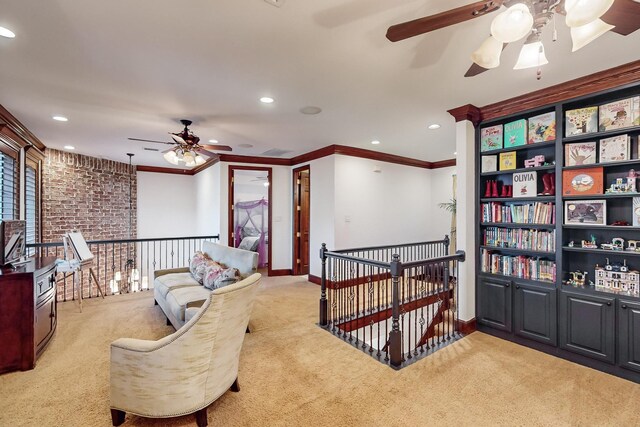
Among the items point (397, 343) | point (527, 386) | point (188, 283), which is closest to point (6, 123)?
point (188, 283)

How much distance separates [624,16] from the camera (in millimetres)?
1381

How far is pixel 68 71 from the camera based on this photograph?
2570 millimetres

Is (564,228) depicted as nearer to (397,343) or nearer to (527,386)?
(527,386)

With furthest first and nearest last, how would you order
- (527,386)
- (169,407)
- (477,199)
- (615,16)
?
(477,199) → (527,386) → (169,407) → (615,16)

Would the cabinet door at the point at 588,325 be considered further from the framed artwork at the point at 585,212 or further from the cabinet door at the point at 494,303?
the framed artwork at the point at 585,212

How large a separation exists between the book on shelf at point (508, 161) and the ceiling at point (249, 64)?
2.11 feet

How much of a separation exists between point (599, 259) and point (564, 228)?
0.45 m

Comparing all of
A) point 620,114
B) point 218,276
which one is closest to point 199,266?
point 218,276

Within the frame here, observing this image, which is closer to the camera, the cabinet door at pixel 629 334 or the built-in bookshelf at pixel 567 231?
the cabinet door at pixel 629 334

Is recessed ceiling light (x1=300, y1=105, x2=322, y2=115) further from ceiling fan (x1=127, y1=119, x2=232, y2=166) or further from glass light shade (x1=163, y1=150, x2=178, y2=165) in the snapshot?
glass light shade (x1=163, y1=150, x2=178, y2=165)

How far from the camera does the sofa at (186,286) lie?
291cm

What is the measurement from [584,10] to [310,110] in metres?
2.62

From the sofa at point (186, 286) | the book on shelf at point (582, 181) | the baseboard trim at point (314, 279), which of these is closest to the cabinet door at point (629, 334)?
the book on shelf at point (582, 181)

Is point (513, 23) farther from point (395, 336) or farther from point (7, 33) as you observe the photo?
point (7, 33)
